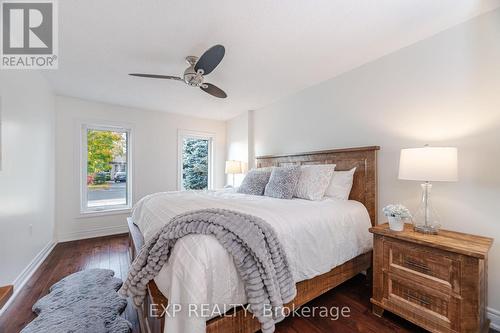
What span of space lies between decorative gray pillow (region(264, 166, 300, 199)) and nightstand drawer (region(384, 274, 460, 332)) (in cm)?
117

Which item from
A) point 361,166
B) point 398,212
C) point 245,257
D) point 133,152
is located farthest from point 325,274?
point 133,152

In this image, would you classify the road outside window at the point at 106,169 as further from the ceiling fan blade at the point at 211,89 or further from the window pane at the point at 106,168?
the ceiling fan blade at the point at 211,89

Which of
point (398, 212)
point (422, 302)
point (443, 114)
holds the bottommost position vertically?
point (422, 302)

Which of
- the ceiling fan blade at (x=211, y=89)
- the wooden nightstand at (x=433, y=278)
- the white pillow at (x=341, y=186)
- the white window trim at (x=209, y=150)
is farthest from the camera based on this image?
the white window trim at (x=209, y=150)

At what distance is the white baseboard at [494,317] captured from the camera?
1.58 meters

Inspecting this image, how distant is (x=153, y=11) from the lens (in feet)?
5.41

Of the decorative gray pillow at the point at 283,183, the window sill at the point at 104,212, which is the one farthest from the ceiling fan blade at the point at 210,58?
the window sill at the point at 104,212

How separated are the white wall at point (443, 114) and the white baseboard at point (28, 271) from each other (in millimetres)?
3672

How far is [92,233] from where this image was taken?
371 cm

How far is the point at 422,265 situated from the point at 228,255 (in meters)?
1.39

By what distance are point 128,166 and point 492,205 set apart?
483 centimetres

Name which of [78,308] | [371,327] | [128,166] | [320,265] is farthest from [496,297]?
[128,166]

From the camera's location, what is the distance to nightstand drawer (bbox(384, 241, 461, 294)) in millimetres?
1385

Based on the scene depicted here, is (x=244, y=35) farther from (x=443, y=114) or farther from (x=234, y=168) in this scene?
(x=234, y=168)
